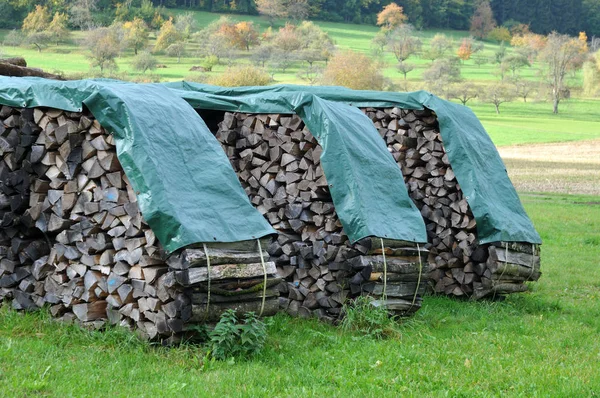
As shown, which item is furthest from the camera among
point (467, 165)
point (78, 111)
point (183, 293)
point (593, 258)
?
point (593, 258)

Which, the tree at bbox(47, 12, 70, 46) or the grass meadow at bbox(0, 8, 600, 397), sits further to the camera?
the tree at bbox(47, 12, 70, 46)

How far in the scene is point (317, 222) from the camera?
8.51 m

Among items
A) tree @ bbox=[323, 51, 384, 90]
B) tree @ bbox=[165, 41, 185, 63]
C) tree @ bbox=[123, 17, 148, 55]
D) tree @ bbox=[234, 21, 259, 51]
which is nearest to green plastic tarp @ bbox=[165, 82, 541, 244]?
tree @ bbox=[323, 51, 384, 90]

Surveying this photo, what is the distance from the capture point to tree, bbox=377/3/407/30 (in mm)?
116312

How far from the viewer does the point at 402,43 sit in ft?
356

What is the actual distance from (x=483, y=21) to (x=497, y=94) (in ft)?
211

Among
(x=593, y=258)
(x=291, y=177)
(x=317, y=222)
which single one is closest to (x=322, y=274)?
(x=317, y=222)

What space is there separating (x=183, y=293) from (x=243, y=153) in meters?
2.67

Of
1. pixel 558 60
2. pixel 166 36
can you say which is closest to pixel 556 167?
pixel 558 60

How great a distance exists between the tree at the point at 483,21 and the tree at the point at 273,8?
33.3 m

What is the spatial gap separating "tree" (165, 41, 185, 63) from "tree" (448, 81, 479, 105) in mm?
30346

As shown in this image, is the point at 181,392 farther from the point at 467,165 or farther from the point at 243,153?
the point at 467,165

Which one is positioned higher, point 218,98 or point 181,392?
point 218,98

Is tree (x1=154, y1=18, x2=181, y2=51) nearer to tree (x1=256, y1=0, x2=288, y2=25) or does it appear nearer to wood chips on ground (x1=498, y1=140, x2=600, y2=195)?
tree (x1=256, y1=0, x2=288, y2=25)
